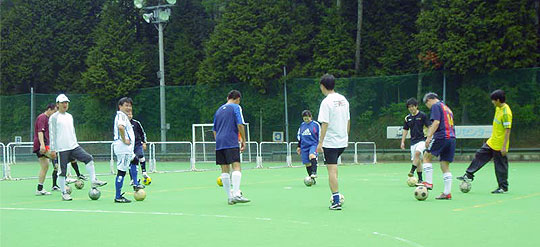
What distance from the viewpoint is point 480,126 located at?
27906 millimetres

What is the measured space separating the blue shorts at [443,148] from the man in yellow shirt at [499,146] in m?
1.19

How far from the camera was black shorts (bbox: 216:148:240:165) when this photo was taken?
1217cm

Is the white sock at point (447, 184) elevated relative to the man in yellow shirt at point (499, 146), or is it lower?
lower

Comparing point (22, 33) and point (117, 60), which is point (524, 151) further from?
point (22, 33)

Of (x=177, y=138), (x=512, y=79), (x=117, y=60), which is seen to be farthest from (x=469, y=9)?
(x=117, y=60)

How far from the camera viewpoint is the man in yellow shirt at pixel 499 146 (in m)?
13.7

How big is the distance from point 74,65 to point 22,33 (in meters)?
3.47

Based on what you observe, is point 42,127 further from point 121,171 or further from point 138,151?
point 121,171

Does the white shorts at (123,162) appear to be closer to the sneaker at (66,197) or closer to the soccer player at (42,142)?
the sneaker at (66,197)

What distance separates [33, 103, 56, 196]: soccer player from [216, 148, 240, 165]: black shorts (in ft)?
14.8

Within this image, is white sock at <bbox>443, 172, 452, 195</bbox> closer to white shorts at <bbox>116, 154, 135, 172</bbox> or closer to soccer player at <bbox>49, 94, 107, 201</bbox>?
white shorts at <bbox>116, 154, 135, 172</bbox>

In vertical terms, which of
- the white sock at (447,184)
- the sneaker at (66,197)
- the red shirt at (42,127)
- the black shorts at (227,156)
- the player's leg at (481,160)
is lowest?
the sneaker at (66,197)

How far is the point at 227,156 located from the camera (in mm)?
12180

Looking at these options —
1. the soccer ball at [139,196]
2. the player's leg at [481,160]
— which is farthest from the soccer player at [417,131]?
the soccer ball at [139,196]
